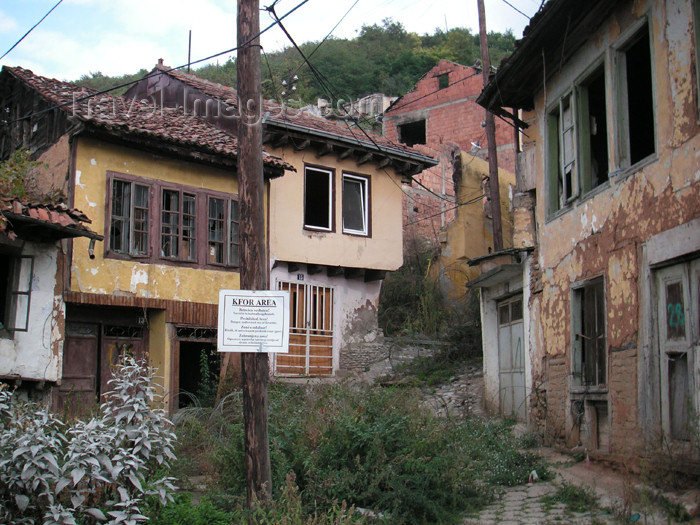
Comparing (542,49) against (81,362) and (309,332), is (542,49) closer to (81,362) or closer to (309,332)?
(309,332)

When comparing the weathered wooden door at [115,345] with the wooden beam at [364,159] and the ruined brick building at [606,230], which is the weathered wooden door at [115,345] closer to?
the ruined brick building at [606,230]

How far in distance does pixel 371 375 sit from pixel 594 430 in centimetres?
908

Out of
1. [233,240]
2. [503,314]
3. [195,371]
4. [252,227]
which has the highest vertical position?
[233,240]

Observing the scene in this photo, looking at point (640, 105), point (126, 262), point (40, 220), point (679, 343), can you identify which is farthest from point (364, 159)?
point (679, 343)

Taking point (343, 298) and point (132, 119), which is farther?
point (343, 298)

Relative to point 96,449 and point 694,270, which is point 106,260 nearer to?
point 96,449

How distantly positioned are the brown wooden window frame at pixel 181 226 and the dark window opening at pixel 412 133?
64.0 feet

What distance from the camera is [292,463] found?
7680mm

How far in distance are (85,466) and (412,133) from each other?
99.0ft

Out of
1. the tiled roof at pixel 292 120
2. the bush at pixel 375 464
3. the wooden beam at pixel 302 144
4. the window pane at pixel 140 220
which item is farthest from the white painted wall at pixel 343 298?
the bush at pixel 375 464

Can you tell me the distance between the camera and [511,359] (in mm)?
12953

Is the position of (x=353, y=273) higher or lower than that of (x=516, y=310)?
higher

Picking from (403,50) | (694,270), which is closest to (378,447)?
(694,270)

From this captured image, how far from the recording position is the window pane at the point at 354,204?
1835cm
